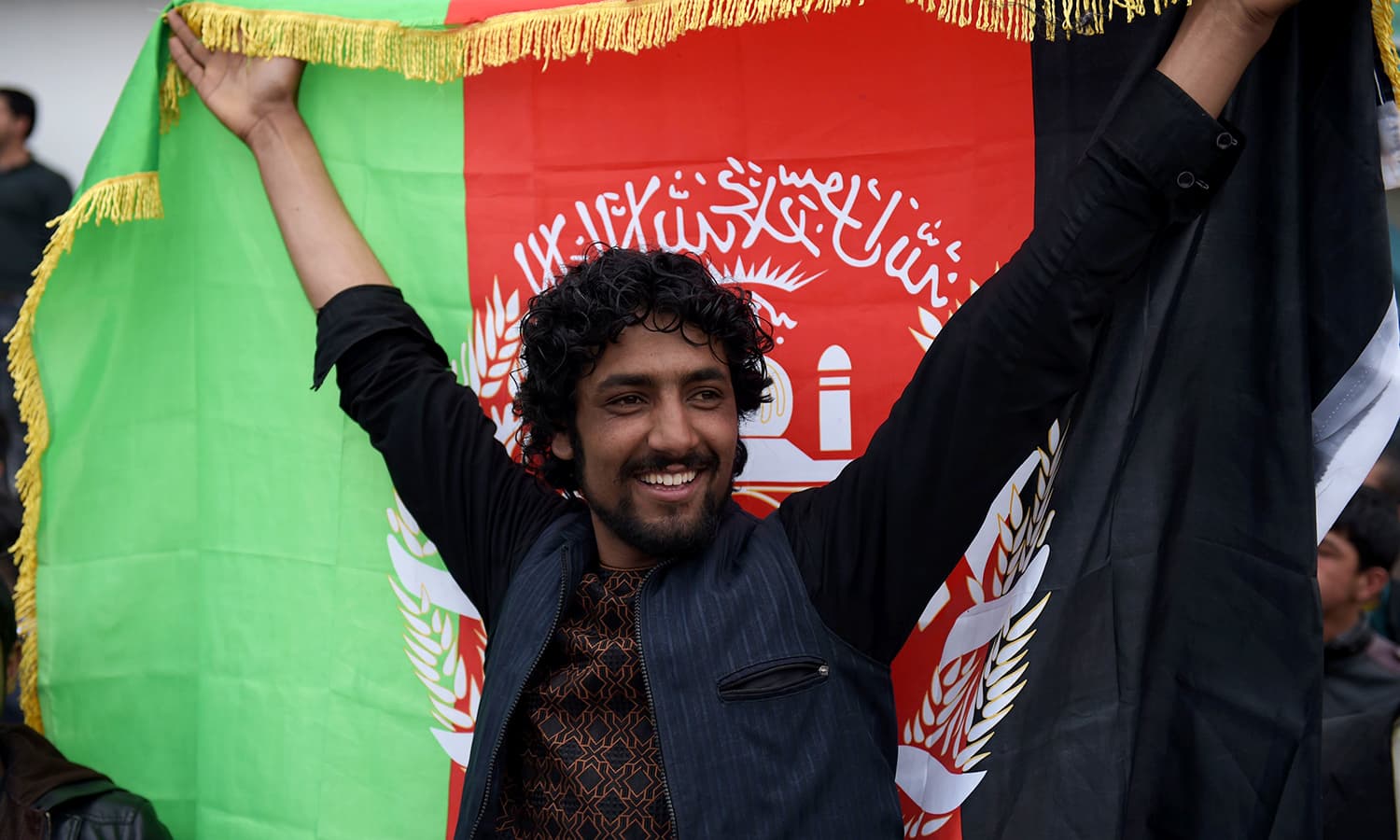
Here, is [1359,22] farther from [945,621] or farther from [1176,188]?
[945,621]

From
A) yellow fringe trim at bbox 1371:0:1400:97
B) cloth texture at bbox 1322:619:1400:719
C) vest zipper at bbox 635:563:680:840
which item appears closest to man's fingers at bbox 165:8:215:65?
vest zipper at bbox 635:563:680:840

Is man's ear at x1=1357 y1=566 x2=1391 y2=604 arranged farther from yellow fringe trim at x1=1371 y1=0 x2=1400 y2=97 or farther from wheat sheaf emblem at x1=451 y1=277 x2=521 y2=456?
wheat sheaf emblem at x1=451 y1=277 x2=521 y2=456

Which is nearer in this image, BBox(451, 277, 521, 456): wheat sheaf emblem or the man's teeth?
the man's teeth

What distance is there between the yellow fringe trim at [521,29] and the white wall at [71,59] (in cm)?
435

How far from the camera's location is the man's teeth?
7.09 ft

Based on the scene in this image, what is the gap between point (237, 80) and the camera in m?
2.65

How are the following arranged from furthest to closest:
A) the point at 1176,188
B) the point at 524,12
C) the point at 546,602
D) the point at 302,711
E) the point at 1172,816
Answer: the point at 302,711 → the point at 524,12 → the point at 546,602 → the point at 1172,816 → the point at 1176,188

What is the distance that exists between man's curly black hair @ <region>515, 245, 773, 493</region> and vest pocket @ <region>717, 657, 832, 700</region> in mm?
396

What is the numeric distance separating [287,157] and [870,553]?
1.31 metres

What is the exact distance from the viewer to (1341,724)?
265cm

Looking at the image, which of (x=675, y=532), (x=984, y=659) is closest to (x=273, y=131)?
(x=675, y=532)

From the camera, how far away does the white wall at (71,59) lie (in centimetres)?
660

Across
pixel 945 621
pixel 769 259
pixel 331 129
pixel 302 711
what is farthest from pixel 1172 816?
pixel 331 129

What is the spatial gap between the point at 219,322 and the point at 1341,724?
218 centimetres
